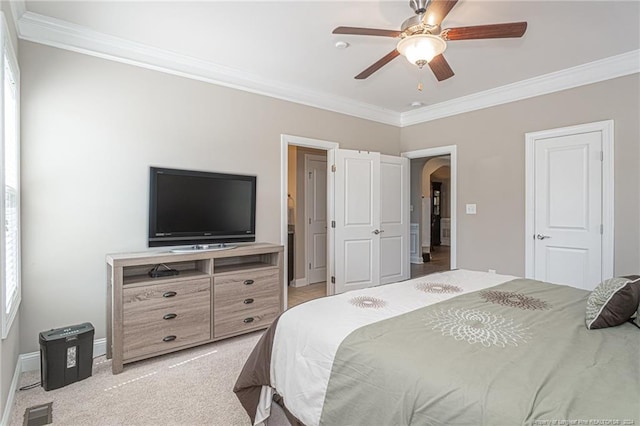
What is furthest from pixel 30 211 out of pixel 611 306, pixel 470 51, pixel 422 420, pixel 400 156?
pixel 400 156

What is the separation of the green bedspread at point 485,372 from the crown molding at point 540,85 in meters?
2.93

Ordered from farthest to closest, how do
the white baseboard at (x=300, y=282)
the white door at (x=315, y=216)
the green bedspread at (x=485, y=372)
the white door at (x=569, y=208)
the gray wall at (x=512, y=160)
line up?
the white door at (x=315, y=216) < the white baseboard at (x=300, y=282) < the white door at (x=569, y=208) < the gray wall at (x=512, y=160) < the green bedspread at (x=485, y=372)

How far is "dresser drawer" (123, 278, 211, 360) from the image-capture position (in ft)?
8.50

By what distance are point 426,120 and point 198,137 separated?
10.6ft

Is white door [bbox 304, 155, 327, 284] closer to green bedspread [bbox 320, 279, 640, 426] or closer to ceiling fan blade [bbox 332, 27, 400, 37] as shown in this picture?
ceiling fan blade [bbox 332, 27, 400, 37]

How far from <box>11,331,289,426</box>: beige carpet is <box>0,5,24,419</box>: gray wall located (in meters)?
0.19

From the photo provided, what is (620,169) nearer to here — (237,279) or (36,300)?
(237,279)

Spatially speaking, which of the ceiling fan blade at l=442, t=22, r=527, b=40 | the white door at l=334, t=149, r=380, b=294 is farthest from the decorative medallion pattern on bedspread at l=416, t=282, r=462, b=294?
the white door at l=334, t=149, r=380, b=294

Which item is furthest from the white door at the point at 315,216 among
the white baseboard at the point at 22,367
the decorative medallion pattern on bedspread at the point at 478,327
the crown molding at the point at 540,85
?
the decorative medallion pattern on bedspread at the point at 478,327

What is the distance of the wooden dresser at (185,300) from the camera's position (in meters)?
2.57

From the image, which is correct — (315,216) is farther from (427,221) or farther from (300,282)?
(427,221)

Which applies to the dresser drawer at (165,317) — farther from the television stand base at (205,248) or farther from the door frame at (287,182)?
the door frame at (287,182)

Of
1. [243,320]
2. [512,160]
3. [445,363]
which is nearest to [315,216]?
[243,320]

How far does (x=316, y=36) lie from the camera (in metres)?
2.82
